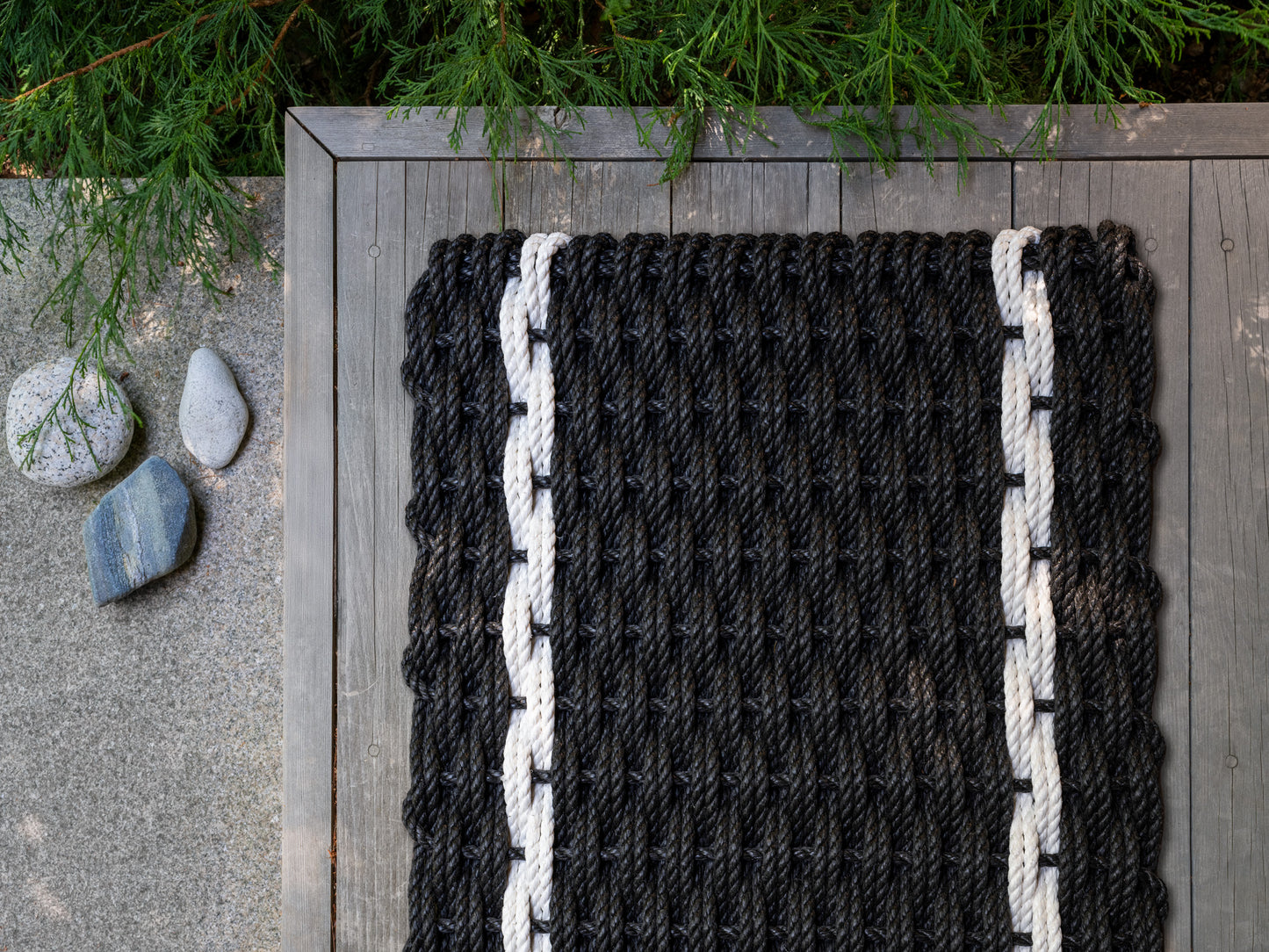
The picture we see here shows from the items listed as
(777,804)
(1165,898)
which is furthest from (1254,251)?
(777,804)

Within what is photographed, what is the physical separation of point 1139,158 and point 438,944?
134 cm

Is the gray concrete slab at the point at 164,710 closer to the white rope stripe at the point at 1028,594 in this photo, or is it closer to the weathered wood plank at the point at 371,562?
the weathered wood plank at the point at 371,562

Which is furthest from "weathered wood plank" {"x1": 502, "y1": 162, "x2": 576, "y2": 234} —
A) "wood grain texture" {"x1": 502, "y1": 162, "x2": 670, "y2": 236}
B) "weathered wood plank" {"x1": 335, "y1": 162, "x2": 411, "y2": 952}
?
"weathered wood plank" {"x1": 335, "y1": 162, "x2": 411, "y2": 952}

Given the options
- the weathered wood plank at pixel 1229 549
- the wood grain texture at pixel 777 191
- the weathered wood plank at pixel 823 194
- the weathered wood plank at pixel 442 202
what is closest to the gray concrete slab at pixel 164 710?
the weathered wood plank at pixel 442 202

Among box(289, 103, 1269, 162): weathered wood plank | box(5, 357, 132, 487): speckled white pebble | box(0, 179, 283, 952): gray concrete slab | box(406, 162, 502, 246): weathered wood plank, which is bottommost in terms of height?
box(0, 179, 283, 952): gray concrete slab

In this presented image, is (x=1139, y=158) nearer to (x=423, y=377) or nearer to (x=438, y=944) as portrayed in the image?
(x=423, y=377)

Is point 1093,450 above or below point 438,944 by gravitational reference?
above

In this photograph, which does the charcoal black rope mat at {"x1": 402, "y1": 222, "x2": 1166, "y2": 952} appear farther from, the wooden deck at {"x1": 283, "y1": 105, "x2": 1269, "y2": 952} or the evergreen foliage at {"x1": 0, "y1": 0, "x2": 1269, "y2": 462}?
the evergreen foliage at {"x1": 0, "y1": 0, "x2": 1269, "y2": 462}

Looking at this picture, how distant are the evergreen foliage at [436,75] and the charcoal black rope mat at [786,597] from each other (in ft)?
0.64

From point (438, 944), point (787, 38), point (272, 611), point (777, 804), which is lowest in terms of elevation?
point (438, 944)

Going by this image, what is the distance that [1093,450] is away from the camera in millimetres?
959

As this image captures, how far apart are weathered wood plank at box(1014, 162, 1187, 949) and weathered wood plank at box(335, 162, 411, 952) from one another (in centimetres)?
84

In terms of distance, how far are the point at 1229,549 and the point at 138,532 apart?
5.01 feet

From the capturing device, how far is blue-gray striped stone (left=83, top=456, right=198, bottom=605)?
46.4 inches
